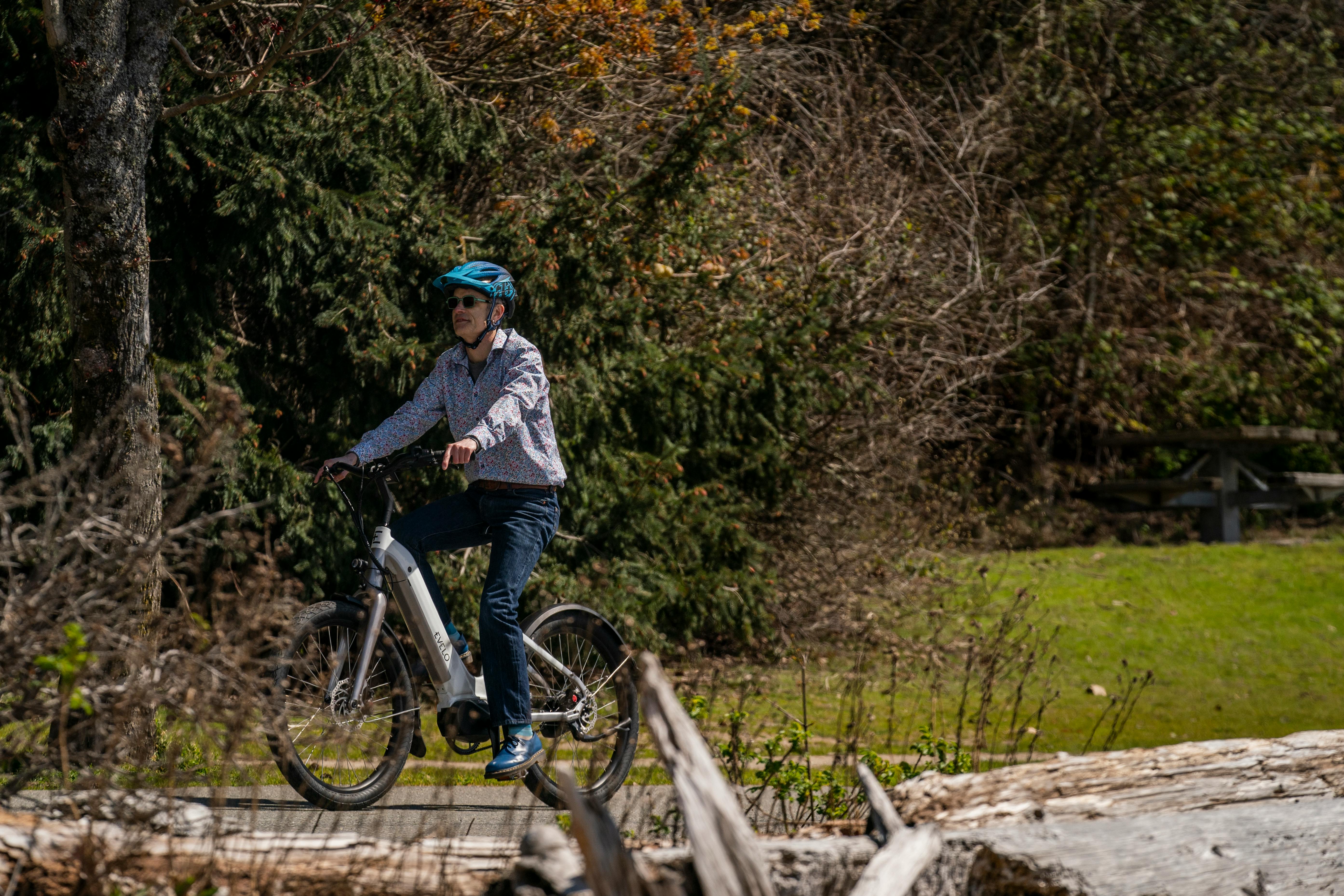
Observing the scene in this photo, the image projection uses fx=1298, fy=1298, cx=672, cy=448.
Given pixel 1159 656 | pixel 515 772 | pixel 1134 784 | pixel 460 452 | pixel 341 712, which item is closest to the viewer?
pixel 1134 784

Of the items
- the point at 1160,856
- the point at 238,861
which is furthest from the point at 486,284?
the point at 1160,856

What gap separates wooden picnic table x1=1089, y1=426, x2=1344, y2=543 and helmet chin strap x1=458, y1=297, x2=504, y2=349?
11312mm

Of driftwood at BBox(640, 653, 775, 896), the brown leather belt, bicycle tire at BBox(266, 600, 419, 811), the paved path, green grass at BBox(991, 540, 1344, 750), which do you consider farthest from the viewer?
green grass at BBox(991, 540, 1344, 750)

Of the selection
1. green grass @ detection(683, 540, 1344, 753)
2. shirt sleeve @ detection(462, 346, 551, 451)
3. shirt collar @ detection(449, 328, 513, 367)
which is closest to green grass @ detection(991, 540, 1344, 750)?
green grass @ detection(683, 540, 1344, 753)

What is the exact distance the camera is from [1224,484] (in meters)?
14.8

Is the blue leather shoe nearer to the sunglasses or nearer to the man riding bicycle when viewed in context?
the man riding bicycle

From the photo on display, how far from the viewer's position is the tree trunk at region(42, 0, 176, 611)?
5152 millimetres

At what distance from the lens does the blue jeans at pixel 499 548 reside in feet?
16.0

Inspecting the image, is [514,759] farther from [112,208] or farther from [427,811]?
[112,208]

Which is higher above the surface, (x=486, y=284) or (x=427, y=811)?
(x=486, y=284)

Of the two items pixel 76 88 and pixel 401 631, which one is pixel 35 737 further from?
pixel 401 631

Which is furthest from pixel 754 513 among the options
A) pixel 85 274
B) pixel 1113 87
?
pixel 1113 87

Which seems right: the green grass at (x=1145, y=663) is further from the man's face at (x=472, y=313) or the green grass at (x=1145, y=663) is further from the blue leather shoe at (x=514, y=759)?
the man's face at (x=472, y=313)

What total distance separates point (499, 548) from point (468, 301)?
95 cm
